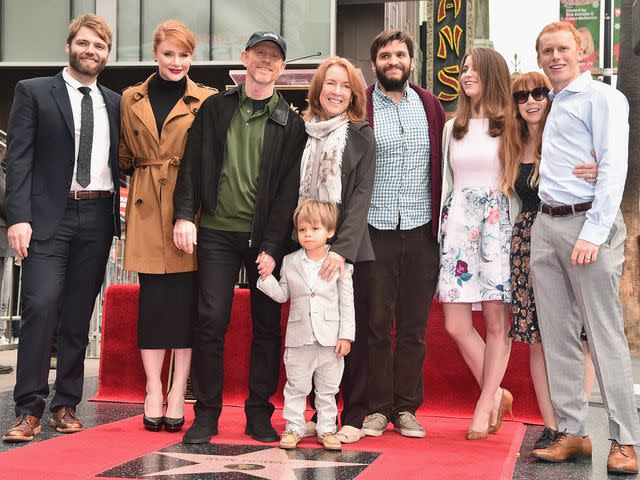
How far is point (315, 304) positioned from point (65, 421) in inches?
67.9

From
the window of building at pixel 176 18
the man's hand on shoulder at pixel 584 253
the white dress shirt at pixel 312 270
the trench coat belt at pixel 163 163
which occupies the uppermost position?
the window of building at pixel 176 18

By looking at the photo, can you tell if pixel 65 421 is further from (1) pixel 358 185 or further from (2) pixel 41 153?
(1) pixel 358 185

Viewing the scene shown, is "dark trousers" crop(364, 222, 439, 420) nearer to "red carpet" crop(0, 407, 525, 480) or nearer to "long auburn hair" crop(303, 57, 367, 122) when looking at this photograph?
"red carpet" crop(0, 407, 525, 480)

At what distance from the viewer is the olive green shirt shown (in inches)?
205

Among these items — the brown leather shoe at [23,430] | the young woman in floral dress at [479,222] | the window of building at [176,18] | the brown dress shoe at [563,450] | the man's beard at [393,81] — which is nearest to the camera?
the brown dress shoe at [563,450]

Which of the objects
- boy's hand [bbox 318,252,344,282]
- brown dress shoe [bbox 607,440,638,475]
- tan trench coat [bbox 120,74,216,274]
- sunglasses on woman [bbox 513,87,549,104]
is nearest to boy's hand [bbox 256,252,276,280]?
boy's hand [bbox 318,252,344,282]

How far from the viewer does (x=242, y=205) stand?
5203 millimetres

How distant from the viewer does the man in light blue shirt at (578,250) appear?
459 centimetres

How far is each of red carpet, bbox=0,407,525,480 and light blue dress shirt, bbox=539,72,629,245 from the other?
4.34ft

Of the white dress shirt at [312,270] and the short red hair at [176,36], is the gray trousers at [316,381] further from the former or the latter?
the short red hair at [176,36]

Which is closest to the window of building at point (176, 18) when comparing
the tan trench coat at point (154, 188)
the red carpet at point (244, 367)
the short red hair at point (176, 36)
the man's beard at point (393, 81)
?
the red carpet at point (244, 367)

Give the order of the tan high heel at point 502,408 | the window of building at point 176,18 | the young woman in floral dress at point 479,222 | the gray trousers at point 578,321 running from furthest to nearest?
the window of building at point 176,18 → the tan high heel at point 502,408 → the young woman in floral dress at point 479,222 → the gray trousers at point 578,321

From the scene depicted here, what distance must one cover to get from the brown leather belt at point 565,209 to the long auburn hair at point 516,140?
40cm

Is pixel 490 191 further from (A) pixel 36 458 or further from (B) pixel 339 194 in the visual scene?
(A) pixel 36 458
